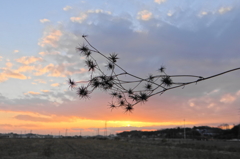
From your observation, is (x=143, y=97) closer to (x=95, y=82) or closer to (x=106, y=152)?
(x=95, y=82)

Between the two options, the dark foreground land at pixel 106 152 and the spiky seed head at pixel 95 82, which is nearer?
the spiky seed head at pixel 95 82

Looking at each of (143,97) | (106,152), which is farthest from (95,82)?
(106,152)

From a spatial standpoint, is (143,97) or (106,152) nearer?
(143,97)

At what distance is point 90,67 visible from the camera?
2799mm

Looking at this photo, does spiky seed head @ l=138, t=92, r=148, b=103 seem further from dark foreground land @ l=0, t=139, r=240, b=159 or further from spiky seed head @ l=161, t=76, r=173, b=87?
dark foreground land @ l=0, t=139, r=240, b=159

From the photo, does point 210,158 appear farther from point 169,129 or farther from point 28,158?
point 169,129

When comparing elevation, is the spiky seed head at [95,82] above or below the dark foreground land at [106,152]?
above

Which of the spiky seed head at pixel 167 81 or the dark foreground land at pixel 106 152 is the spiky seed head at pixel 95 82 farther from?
the dark foreground land at pixel 106 152

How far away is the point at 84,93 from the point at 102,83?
0.30m

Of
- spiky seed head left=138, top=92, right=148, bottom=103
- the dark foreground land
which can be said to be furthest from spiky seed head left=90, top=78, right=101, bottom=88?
the dark foreground land

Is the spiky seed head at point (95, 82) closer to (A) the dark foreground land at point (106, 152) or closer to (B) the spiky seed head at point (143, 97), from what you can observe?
(B) the spiky seed head at point (143, 97)

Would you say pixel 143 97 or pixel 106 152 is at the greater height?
pixel 143 97

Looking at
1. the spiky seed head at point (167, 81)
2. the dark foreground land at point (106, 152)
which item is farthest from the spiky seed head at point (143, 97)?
the dark foreground land at point (106, 152)

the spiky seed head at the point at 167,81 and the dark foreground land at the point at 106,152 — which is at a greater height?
the spiky seed head at the point at 167,81
